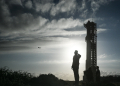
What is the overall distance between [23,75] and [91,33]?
16.8 metres

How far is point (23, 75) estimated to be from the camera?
13.4 metres

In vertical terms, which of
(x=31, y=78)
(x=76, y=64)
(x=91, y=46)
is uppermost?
(x=91, y=46)

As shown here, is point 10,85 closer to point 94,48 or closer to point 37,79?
point 37,79

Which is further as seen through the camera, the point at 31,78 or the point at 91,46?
the point at 91,46

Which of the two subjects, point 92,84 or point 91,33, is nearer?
point 92,84

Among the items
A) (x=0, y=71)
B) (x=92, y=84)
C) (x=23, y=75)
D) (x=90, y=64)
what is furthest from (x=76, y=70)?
(x=90, y=64)

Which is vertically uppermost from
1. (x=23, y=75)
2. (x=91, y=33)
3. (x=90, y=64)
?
(x=91, y=33)

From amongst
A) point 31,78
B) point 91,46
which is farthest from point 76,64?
point 91,46

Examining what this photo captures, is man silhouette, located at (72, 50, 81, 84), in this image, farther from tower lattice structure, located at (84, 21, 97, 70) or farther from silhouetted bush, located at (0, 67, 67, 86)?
tower lattice structure, located at (84, 21, 97, 70)

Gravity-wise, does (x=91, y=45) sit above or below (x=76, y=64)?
above

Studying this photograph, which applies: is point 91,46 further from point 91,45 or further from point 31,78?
point 31,78

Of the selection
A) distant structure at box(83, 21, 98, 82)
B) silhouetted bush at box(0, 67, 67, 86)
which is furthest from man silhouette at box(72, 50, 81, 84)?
distant structure at box(83, 21, 98, 82)

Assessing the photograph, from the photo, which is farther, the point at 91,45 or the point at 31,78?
the point at 91,45

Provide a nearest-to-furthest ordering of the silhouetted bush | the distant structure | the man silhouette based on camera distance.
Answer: the silhouetted bush
the man silhouette
the distant structure
